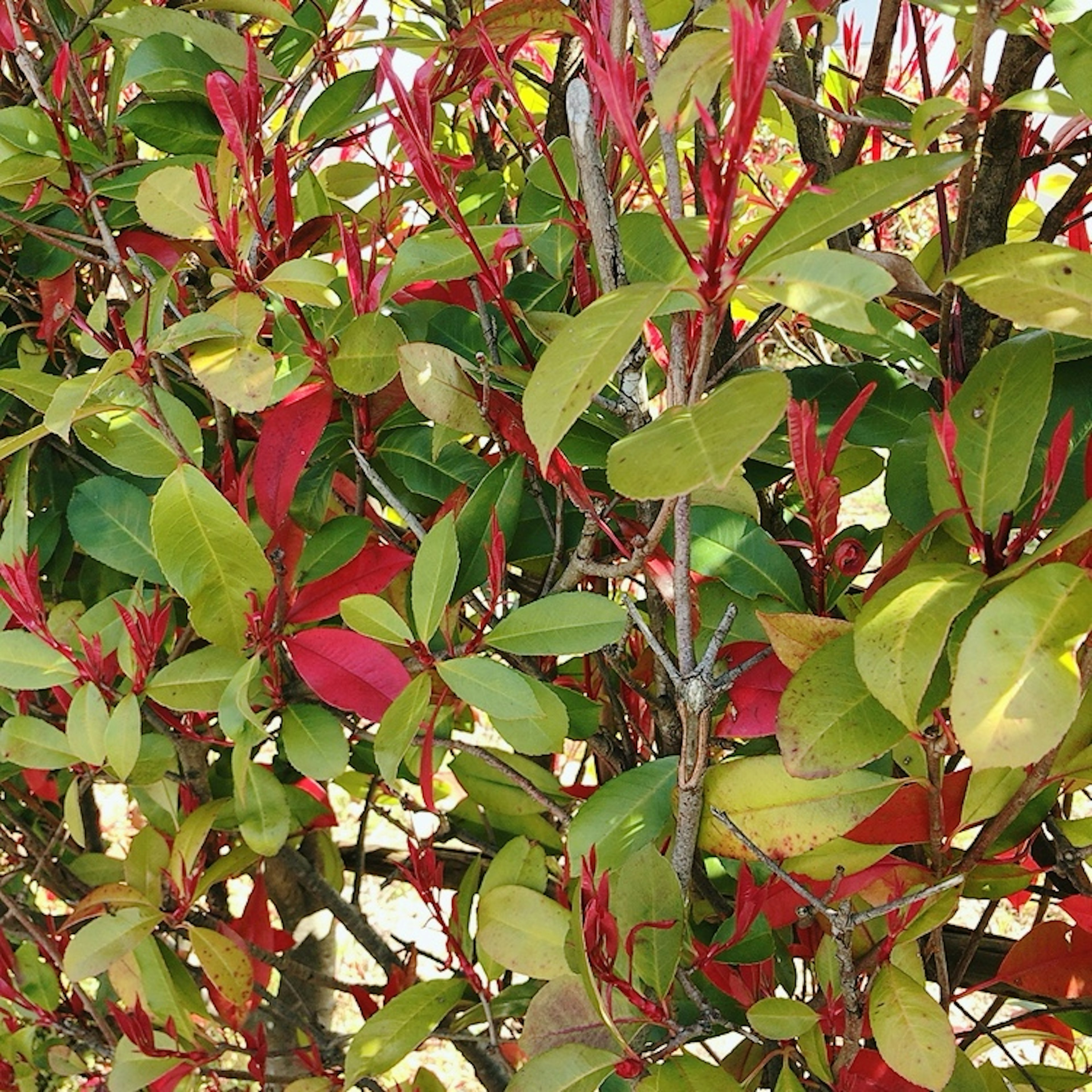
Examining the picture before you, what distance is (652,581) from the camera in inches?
27.9

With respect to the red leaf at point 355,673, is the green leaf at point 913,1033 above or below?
below

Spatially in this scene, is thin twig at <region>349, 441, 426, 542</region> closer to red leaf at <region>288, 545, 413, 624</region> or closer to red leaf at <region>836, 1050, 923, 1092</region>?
red leaf at <region>288, 545, 413, 624</region>

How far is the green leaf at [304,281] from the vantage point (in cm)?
67

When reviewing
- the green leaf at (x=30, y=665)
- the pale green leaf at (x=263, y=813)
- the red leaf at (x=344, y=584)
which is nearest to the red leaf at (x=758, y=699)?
the red leaf at (x=344, y=584)

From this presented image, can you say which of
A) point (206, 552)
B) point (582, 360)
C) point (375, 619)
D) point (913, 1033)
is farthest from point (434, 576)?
point (913, 1033)

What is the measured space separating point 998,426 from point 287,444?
442mm

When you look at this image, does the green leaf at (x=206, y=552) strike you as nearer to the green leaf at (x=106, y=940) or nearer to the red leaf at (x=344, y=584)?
the red leaf at (x=344, y=584)

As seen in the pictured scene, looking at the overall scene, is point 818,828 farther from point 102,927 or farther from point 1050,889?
point 102,927

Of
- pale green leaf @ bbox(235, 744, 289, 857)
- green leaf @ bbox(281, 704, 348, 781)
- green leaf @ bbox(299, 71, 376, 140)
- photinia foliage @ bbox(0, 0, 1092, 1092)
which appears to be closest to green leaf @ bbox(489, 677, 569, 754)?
photinia foliage @ bbox(0, 0, 1092, 1092)

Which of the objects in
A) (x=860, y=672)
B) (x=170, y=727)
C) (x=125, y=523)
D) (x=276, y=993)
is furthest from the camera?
(x=276, y=993)

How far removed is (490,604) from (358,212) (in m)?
0.48

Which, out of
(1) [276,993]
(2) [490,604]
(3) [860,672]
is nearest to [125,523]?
(2) [490,604]

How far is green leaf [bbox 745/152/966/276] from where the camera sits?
50cm

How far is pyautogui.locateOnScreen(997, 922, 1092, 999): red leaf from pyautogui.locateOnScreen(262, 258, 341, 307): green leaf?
24.5 inches
